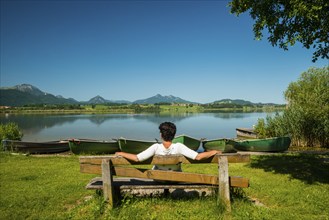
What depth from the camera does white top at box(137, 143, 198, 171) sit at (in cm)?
536

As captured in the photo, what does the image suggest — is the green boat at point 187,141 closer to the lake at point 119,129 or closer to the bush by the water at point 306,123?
the bush by the water at point 306,123

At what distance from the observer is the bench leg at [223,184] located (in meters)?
5.40

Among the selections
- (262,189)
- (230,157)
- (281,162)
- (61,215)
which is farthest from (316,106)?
(61,215)

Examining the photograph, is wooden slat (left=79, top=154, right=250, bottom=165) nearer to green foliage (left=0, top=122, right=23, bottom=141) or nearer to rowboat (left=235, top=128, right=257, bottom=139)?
green foliage (left=0, top=122, right=23, bottom=141)

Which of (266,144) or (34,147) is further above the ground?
(34,147)

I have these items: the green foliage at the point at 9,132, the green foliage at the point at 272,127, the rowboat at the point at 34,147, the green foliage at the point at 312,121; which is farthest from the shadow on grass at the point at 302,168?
the green foliage at the point at 9,132

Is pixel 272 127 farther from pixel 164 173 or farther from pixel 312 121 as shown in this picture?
pixel 164 173

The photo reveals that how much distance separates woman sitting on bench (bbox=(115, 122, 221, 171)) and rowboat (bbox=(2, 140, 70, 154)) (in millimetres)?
16345

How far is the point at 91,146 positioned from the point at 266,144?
12796 millimetres

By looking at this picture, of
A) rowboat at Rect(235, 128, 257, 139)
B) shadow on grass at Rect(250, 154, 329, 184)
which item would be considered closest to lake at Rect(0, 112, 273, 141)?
rowboat at Rect(235, 128, 257, 139)

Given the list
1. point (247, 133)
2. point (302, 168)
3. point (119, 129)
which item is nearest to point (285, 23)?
point (302, 168)

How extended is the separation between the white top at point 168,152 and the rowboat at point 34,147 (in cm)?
1640

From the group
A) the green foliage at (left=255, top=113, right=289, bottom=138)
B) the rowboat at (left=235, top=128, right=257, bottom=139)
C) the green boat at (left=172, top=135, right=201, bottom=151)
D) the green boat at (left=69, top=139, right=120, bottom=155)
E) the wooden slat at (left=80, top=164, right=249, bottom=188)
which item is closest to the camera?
the wooden slat at (left=80, top=164, right=249, bottom=188)

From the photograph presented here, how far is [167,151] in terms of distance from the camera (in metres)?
5.72
